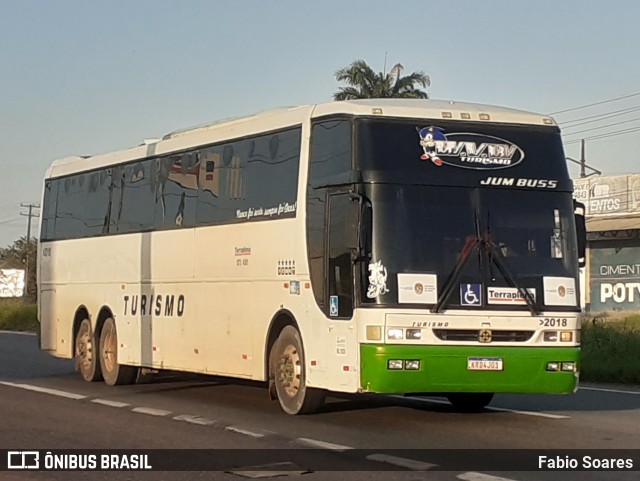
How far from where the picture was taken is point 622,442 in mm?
12695

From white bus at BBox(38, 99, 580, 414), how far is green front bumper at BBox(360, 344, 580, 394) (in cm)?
2

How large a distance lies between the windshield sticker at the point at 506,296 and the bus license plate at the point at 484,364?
64 cm

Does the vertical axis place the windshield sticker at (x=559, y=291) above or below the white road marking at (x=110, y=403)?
above

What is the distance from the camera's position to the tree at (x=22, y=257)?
96.9 metres

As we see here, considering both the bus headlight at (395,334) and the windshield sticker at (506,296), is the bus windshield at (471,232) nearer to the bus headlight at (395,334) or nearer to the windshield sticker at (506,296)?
the windshield sticker at (506,296)

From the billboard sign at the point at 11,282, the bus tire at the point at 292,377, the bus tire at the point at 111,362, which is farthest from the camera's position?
the billboard sign at the point at 11,282

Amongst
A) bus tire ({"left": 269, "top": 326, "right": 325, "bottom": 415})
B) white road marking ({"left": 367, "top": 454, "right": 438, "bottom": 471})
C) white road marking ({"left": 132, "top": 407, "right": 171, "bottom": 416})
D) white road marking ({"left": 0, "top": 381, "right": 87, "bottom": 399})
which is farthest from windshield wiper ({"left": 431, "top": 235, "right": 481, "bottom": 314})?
white road marking ({"left": 0, "top": 381, "right": 87, "bottom": 399})

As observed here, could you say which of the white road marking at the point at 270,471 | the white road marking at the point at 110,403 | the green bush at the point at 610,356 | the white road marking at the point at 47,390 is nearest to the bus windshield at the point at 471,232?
the white road marking at the point at 270,471

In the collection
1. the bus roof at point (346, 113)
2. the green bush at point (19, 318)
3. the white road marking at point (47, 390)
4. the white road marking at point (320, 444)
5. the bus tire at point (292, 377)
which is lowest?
the white road marking at point (320, 444)

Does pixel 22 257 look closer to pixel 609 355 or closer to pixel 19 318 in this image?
pixel 19 318

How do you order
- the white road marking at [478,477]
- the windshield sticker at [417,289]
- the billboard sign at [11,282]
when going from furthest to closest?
the billboard sign at [11,282], the windshield sticker at [417,289], the white road marking at [478,477]

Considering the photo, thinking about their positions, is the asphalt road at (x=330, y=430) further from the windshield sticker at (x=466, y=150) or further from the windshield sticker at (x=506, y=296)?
the windshield sticker at (x=466, y=150)

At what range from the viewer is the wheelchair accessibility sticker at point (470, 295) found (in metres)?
13.8

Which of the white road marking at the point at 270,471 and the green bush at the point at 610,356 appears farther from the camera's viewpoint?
the green bush at the point at 610,356
